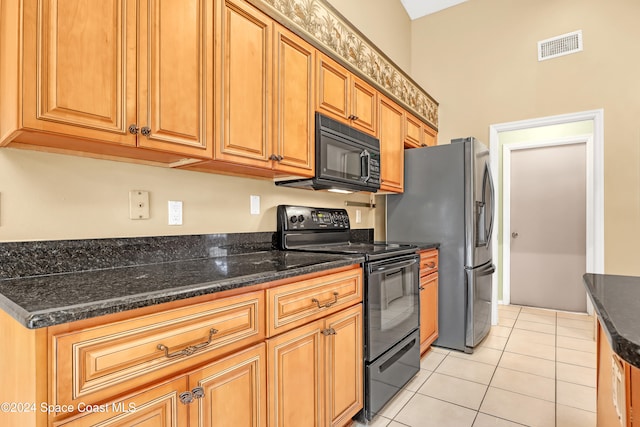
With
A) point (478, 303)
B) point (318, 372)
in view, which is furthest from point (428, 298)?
point (318, 372)

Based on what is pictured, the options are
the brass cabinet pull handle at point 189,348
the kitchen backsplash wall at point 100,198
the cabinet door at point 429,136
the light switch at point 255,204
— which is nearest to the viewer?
the brass cabinet pull handle at point 189,348

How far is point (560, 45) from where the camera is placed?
323 cm

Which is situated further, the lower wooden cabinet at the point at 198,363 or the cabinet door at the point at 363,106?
the cabinet door at the point at 363,106

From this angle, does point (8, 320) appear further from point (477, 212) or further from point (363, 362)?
point (477, 212)

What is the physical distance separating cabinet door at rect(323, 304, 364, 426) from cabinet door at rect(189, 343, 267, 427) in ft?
1.31

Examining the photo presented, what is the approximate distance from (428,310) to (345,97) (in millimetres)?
1789

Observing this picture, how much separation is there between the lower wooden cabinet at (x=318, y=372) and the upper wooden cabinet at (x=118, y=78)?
0.90 metres

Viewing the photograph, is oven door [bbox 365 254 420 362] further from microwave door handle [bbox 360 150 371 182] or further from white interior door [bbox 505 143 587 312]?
white interior door [bbox 505 143 587 312]

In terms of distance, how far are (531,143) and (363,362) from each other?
3.79 metres

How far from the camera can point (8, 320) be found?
852 millimetres

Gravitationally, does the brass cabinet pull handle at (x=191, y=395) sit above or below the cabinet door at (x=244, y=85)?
below

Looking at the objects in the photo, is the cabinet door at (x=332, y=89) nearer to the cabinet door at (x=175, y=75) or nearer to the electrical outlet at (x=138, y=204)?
the cabinet door at (x=175, y=75)

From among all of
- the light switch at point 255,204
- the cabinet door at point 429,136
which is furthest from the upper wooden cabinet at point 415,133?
the light switch at point 255,204

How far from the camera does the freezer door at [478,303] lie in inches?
106
